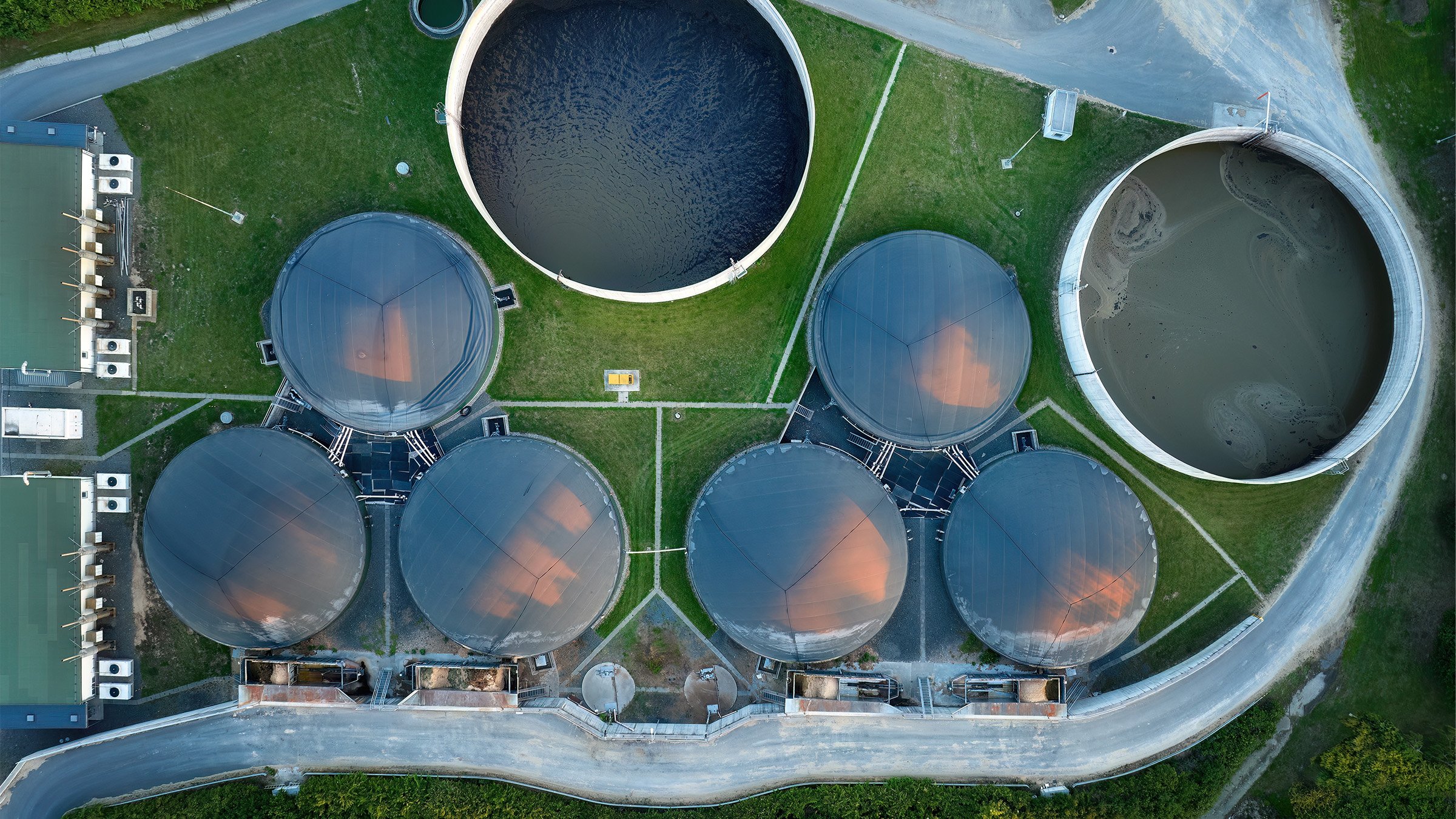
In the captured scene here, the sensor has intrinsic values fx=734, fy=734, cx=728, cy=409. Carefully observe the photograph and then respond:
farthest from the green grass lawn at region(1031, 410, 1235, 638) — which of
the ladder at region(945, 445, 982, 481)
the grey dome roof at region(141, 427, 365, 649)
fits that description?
the grey dome roof at region(141, 427, 365, 649)

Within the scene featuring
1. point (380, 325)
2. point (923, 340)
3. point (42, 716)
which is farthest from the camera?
point (42, 716)

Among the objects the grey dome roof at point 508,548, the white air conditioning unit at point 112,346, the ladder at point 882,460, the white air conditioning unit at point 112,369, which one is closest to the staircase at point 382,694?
the grey dome roof at point 508,548

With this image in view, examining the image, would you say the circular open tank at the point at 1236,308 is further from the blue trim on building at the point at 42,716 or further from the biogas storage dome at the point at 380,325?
the blue trim on building at the point at 42,716

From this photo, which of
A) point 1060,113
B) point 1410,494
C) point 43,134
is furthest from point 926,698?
point 43,134

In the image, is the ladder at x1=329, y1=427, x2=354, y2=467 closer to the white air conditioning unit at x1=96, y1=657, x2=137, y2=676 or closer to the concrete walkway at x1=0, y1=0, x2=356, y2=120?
the white air conditioning unit at x1=96, y1=657, x2=137, y2=676

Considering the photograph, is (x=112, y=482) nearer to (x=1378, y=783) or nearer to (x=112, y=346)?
(x=112, y=346)

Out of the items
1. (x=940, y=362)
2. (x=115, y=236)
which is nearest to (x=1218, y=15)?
(x=940, y=362)
